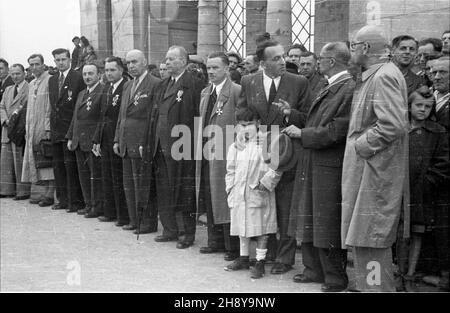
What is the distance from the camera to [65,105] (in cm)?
917

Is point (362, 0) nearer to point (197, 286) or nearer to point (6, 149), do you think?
point (197, 286)

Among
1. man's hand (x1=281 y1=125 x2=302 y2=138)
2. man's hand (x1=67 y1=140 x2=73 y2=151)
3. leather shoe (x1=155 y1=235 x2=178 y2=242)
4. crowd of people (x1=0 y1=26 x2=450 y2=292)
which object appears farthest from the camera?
man's hand (x1=67 y1=140 x2=73 y2=151)

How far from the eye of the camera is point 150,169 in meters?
7.54

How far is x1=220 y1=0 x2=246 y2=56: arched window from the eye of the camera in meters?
11.5

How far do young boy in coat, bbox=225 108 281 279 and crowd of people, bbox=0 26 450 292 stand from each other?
1cm

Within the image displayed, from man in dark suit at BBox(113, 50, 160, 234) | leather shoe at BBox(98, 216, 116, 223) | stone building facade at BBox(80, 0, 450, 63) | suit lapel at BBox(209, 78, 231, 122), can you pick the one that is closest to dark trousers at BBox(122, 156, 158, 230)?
man in dark suit at BBox(113, 50, 160, 234)

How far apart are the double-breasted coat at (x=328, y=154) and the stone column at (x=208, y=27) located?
639 centimetres

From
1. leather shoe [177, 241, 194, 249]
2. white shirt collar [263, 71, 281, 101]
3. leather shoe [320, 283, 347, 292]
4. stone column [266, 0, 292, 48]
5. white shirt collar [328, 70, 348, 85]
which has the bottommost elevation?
leather shoe [177, 241, 194, 249]

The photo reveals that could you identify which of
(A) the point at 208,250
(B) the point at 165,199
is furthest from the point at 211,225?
(B) the point at 165,199

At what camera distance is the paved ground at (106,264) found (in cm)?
523

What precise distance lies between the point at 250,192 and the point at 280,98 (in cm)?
85

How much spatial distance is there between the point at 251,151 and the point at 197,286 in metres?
1.29

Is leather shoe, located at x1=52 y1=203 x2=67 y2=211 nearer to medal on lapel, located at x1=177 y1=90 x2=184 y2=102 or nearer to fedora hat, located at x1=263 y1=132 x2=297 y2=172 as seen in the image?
medal on lapel, located at x1=177 y1=90 x2=184 y2=102
